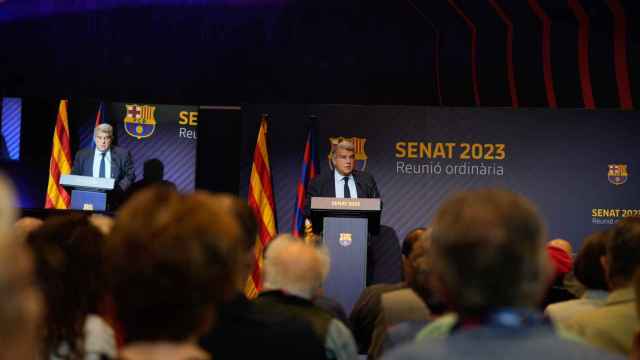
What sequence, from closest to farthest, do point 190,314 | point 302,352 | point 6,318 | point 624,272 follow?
point 6,318 → point 190,314 → point 302,352 → point 624,272

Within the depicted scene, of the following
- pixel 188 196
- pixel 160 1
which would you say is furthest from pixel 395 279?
pixel 188 196

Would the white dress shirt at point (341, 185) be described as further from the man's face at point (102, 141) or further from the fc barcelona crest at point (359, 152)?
the man's face at point (102, 141)

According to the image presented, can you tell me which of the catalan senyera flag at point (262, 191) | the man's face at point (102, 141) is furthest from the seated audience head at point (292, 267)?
the man's face at point (102, 141)

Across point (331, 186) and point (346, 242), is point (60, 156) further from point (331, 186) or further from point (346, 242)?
point (346, 242)

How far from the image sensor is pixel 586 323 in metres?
2.60

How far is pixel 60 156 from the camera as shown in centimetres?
925

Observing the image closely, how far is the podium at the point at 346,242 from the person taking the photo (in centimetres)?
675

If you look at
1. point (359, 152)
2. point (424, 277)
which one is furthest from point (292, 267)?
point (359, 152)

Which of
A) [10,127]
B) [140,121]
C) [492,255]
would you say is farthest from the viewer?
[10,127]

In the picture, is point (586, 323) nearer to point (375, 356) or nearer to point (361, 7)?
point (375, 356)

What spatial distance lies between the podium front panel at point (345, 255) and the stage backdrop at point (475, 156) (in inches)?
83.3

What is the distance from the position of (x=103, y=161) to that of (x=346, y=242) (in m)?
3.36

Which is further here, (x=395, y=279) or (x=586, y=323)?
(x=395, y=279)

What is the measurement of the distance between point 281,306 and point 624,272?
3.44 feet
